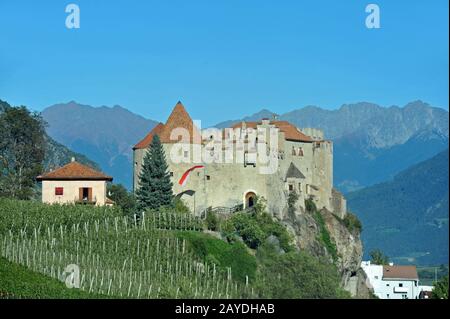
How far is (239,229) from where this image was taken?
69.1 meters

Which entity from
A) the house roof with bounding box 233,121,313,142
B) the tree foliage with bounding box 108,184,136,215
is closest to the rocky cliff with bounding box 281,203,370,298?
the house roof with bounding box 233,121,313,142

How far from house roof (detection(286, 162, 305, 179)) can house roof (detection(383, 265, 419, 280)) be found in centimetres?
3924

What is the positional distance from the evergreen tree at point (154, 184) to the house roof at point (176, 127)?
321cm

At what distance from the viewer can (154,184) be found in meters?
70.8

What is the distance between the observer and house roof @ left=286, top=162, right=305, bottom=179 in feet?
244

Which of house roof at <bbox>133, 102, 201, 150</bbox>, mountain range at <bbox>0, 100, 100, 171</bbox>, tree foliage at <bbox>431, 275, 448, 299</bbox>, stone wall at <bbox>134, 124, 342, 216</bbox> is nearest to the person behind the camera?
stone wall at <bbox>134, 124, 342, 216</bbox>

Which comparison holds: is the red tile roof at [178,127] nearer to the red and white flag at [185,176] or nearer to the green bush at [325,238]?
the red and white flag at [185,176]

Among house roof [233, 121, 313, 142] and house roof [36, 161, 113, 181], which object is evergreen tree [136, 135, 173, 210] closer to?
house roof [36, 161, 113, 181]

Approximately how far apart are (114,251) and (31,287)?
379 inches

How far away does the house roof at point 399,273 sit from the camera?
4456 inches

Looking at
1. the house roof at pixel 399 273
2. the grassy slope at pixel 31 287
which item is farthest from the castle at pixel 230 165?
the house roof at pixel 399 273

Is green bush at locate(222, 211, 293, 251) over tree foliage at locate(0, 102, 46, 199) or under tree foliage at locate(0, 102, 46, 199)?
under
